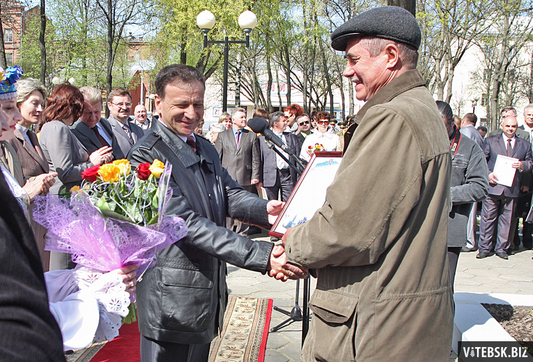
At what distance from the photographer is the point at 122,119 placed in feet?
22.2

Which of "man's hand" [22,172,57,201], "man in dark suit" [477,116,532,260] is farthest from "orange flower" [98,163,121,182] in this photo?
"man in dark suit" [477,116,532,260]

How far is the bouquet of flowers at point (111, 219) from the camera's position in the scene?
1840 millimetres

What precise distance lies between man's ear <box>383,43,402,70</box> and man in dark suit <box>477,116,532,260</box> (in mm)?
7002

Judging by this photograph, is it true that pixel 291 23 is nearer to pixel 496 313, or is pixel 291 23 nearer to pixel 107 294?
pixel 496 313

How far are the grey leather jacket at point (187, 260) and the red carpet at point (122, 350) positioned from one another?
1.69m

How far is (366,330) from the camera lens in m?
1.79

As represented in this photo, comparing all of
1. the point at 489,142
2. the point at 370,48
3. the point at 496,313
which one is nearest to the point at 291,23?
the point at 489,142

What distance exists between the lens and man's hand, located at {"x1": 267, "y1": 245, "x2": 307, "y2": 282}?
2.41m

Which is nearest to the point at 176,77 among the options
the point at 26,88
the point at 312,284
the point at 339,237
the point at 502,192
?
the point at 339,237

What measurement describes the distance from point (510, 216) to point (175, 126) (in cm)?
750

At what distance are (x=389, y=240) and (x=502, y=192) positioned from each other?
7387mm

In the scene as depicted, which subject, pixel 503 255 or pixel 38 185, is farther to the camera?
pixel 503 255

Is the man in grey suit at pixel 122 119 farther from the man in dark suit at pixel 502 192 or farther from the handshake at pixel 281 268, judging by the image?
the man in dark suit at pixel 502 192

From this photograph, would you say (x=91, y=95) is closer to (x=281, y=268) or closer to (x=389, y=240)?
(x=281, y=268)
